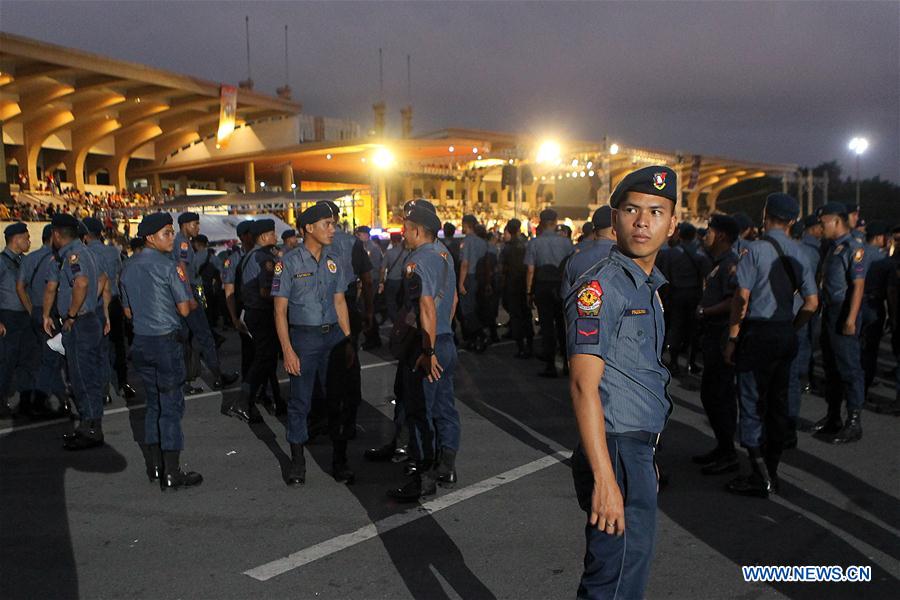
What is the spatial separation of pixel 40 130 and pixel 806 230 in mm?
36288

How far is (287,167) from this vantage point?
36656mm

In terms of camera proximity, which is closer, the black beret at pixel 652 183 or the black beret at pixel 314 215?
the black beret at pixel 652 183

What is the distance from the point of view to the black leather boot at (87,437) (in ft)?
18.1

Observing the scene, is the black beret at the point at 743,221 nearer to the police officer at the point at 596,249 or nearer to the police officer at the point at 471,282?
the police officer at the point at 596,249

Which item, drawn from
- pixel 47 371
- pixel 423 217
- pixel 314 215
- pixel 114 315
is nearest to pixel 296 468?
pixel 314 215

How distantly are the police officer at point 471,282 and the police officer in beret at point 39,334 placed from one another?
510 cm

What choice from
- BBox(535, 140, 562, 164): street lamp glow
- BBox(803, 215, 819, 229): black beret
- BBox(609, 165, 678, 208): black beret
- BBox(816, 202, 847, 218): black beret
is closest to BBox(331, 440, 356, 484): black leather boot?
BBox(609, 165, 678, 208): black beret

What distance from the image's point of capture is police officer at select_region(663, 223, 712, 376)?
813 cm

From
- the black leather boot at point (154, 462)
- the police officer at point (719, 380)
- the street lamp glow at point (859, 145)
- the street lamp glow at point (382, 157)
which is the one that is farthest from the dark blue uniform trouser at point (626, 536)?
the street lamp glow at point (859, 145)

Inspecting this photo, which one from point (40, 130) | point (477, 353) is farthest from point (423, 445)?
point (40, 130)

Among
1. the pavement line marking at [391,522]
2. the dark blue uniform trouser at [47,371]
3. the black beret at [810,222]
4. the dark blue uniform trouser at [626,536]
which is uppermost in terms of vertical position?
the black beret at [810,222]

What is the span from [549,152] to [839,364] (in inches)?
1131

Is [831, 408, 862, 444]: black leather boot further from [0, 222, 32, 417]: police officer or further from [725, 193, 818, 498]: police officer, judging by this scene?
[0, 222, 32, 417]: police officer

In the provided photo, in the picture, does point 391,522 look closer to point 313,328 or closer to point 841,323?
point 313,328
